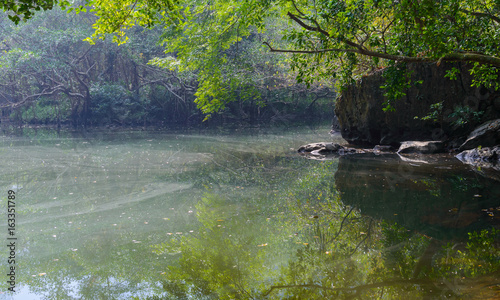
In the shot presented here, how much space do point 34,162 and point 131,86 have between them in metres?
19.6

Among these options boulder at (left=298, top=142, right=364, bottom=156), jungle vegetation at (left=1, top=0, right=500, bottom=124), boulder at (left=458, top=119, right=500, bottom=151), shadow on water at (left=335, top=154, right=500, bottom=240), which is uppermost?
jungle vegetation at (left=1, top=0, right=500, bottom=124)

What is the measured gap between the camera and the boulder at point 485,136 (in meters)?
11.0

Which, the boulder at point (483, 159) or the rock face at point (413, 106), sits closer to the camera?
the boulder at point (483, 159)

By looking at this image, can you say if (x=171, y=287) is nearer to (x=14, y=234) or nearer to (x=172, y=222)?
(x=172, y=222)

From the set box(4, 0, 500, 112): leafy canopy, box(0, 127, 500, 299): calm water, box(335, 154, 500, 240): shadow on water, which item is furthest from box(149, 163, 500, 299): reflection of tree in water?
box(4, 0, 500, 112): leafy canopy

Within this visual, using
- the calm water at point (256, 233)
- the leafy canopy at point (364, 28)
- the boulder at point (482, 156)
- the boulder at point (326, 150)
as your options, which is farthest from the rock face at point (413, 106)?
the leafy canopy at point (364, 28)

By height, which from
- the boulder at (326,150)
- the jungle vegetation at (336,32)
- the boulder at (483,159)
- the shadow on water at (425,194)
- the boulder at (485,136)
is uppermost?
the jungle vegetation at (336,32)

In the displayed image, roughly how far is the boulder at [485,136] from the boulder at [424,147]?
2.60 feet

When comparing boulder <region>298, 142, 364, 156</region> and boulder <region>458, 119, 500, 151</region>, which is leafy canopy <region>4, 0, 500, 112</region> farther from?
boulder <region>298, 142, 364, 156</region>

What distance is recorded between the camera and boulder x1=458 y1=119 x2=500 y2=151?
36.1 feet

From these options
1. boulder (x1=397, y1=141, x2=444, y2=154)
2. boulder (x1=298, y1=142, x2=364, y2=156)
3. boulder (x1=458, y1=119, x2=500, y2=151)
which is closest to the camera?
boulder (x1=458, y1=119, x2=500, y2=151)

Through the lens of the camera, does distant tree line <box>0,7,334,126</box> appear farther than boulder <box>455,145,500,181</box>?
Yes

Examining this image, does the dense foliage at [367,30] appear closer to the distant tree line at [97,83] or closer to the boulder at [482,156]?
the boulder at [482,156]

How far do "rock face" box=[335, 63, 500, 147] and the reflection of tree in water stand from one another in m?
7.92
